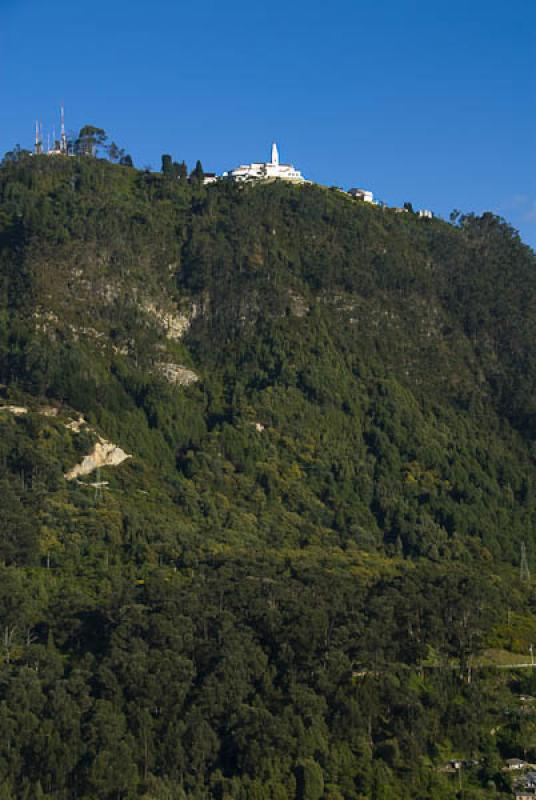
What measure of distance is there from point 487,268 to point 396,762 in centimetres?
7355

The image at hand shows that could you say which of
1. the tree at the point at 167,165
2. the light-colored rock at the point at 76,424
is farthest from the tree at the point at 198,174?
the light-colored rock at the point at 76,424

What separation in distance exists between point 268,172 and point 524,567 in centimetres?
5136

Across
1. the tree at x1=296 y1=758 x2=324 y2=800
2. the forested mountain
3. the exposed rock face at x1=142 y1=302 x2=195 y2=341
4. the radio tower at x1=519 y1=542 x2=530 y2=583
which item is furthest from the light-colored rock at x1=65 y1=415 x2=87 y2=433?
the tree at x1=296 y1=758 x2=324 y2=800

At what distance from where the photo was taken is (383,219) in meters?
136

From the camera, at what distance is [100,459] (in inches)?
4060

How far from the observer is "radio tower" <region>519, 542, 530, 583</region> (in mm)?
103475

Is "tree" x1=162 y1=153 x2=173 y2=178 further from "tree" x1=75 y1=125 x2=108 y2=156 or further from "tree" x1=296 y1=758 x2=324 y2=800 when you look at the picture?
"tree" x1=296 y1=758 x2=324 y2=800

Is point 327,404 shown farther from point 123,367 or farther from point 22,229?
point 22,229

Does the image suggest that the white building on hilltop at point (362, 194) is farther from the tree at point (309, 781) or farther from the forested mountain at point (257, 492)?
the tree at point (309, 781)

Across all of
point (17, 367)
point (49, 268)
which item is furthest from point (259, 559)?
point (49, 268)

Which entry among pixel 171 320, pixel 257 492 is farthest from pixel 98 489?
pixel 171 320

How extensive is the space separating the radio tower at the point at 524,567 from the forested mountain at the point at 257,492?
318 millimetres

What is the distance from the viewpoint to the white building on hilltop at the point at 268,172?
144 metres

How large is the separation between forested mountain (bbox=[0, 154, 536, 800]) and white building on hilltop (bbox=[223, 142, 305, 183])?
21.0 feet
